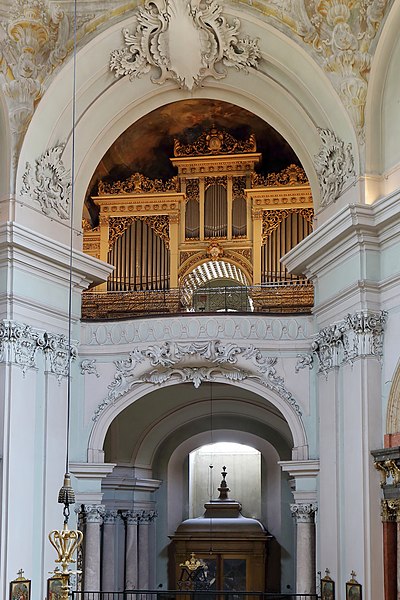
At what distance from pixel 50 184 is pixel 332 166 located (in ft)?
15.4

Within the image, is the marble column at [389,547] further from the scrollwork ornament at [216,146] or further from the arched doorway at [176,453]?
the scrollwork ornament at [216,146]

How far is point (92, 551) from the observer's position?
1927cm

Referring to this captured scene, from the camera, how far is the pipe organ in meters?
22.7

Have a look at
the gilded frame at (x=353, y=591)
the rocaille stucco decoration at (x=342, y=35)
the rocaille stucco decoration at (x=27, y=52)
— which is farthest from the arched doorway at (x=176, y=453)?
the rocaille stucco decoration at (x=342, y=35)

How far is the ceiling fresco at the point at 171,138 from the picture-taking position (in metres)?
23.1

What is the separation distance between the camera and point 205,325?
741 inches

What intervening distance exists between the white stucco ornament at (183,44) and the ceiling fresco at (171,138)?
12.0 feet

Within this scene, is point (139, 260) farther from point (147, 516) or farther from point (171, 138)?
point (147, 516)

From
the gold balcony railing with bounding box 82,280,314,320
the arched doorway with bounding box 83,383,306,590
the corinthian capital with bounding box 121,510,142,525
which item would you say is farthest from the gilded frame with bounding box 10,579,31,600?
the gold balcony railing with bounding box 82,280,314,320

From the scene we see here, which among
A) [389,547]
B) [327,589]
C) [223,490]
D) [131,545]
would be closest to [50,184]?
[131,545]

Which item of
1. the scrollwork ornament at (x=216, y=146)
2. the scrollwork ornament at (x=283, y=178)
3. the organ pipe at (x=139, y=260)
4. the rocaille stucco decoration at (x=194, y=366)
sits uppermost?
the scrollwork ornament at (x=216, y=146)

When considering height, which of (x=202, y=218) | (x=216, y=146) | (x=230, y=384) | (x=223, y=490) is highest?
(x=216, y=146)

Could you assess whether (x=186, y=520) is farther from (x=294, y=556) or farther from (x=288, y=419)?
(x=288, y=419)

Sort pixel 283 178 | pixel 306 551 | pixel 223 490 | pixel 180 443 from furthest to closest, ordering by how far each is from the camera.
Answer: pixel 223 490
pixel 180 443
pixel 283 178
pixel 306 551
